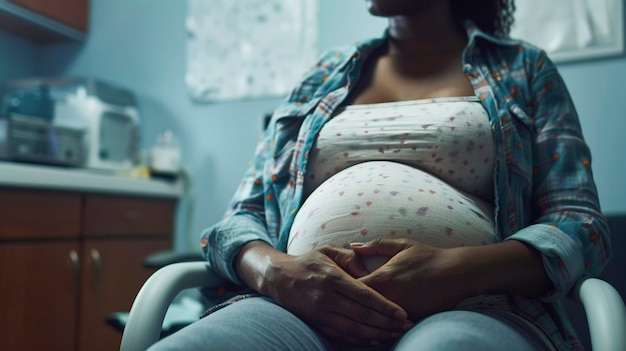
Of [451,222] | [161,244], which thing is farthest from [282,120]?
[161,244]

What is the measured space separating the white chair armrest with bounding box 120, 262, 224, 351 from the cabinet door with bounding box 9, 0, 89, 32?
5.16 feet

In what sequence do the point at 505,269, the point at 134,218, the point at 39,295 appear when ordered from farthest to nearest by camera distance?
the point at 134,218 → the point at 39,295 → the point at 505,269

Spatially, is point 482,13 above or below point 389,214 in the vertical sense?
above

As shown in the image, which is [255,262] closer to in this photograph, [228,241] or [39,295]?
[228,241]

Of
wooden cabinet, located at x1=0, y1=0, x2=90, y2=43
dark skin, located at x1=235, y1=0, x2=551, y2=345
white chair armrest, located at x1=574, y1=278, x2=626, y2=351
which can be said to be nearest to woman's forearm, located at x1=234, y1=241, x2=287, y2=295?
dark skin, located at x1=235, y1=0, x2=551, y2=345

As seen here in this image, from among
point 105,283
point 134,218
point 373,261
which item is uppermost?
point 373,261

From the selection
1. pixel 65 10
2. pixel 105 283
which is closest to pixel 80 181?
pixel 105 283

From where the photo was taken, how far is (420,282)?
0.64 metres

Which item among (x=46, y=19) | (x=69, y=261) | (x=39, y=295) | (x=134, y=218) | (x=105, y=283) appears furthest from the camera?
(x=46, y=19)

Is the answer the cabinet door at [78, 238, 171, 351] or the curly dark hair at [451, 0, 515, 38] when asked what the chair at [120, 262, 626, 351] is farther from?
the cabinet door at [78, 238, 171, 351]

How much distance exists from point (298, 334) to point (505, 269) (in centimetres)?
28

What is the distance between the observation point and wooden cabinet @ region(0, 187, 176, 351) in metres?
1.46

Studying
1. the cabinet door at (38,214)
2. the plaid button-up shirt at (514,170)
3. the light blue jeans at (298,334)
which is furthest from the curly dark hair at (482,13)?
the cabinet door at (38,214)

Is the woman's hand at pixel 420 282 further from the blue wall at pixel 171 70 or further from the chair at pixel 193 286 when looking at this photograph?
the blue wall at pixel 171 70
